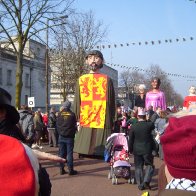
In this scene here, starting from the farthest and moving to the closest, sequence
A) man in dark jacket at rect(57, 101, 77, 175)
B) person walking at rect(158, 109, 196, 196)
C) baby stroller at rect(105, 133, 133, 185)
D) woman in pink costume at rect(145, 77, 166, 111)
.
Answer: woman in pink costume at rect(145, 77, 166, 111) → man in dark jacket at rect(57, 101, 77, 175) → baby stroller at rect(105, 133, 133, 185) → person walking at rect(158, 109, 196, 196)

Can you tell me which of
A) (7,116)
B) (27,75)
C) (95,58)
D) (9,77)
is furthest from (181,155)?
(27,75)

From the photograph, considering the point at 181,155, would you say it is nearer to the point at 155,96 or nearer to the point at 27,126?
the point at 27,126

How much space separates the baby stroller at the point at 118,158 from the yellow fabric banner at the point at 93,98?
87cm

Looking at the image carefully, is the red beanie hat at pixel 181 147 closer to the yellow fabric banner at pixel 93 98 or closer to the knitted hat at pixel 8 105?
the knitted hat at pixel 8 105

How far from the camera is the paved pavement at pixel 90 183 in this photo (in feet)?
26.6

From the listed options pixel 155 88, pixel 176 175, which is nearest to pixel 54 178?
pixel 155 88

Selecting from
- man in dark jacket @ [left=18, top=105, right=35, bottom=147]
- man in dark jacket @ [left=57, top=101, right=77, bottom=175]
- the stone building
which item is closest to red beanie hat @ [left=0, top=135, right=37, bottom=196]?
man in dark jacket @ [left=18, top=105, right=35, bottom=147]

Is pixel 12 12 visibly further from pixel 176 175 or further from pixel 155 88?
pixel 176 175

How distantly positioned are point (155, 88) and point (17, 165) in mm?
9677

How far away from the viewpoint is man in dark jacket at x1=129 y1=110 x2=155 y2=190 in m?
8.61

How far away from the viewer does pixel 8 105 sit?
3188 millimetres

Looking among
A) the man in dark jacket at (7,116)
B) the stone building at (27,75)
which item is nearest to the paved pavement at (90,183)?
the man in dark jacket at (7,116)

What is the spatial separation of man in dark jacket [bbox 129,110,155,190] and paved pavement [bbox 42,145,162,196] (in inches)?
10.3

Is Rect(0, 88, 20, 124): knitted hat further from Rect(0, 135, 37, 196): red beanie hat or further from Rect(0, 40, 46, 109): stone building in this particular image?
Rect(0, 40, 46, 109): stone building
